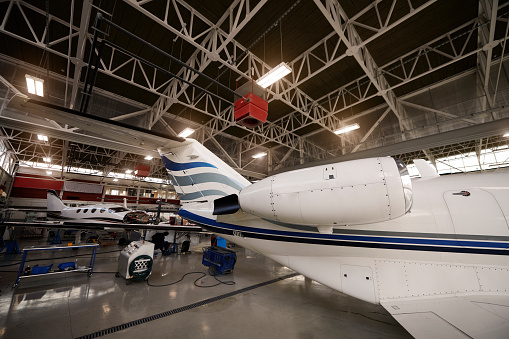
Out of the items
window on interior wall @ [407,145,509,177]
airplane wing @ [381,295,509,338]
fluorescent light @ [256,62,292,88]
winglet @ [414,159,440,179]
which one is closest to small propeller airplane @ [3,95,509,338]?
airplane wing @ [381,295,509,338]

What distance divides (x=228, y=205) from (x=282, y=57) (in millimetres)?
7593

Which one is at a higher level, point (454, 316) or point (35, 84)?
point (35, 84)

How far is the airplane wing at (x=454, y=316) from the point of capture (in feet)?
6.74

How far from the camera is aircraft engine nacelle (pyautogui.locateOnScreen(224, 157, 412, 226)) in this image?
2504 mm

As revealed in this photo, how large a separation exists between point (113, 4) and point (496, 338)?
1110cm

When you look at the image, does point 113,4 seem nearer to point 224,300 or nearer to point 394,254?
point 224,300

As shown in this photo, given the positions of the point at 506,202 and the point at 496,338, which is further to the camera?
the point at 506,202

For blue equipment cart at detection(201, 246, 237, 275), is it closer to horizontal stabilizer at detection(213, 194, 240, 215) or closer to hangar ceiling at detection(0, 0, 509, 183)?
horizontal stabilizer at detection(213, 194, 240, 215)

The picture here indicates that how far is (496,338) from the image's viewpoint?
1891 mm

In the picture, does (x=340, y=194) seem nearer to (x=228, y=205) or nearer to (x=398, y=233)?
(x=398, y=233)

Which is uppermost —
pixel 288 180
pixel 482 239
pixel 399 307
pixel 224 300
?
pixel 288 180

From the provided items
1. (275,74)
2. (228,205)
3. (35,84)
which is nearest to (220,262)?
(228,205)

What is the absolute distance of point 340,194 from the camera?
262 cm

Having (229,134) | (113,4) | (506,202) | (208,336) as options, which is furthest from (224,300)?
(229,134)
